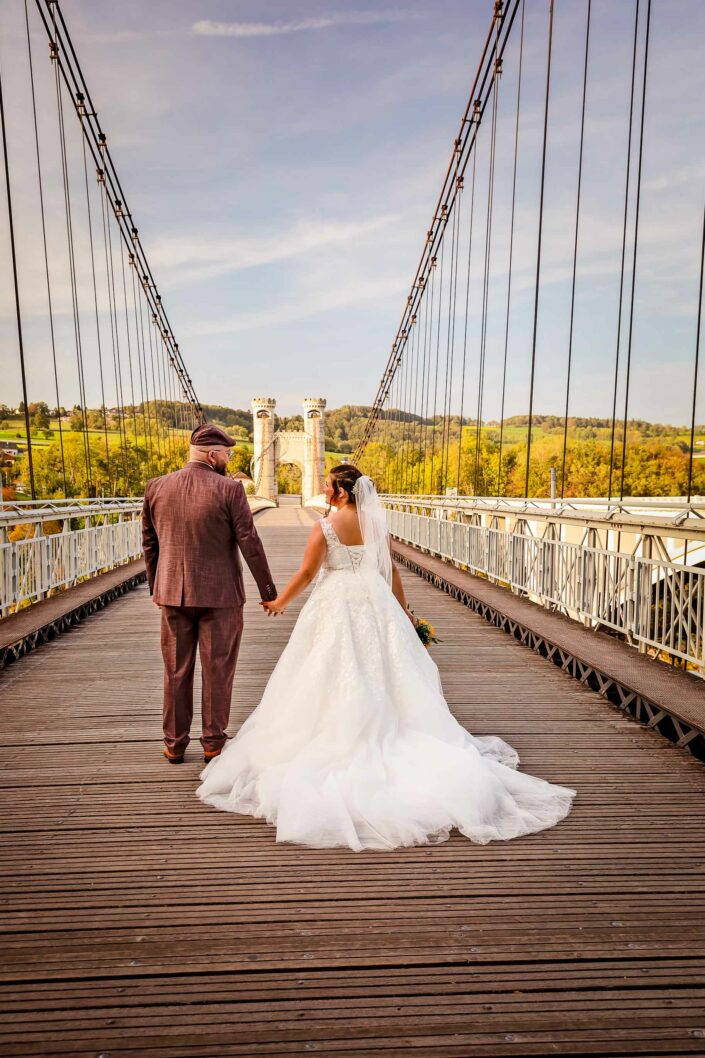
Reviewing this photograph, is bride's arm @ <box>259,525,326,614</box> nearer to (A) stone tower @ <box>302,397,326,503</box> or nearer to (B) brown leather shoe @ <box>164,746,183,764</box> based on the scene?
(B) brown leather shoe @ <box>164,746,183,764</box>

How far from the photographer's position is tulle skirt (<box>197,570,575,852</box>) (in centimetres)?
263

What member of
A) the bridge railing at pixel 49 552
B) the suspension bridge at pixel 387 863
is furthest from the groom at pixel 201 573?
the bridge railing at pixel 49 552

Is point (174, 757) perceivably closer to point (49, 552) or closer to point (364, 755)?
point (364, 755)

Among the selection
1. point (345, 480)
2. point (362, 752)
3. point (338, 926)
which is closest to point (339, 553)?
point (345, 480)

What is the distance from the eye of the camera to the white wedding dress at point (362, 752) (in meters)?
2.63

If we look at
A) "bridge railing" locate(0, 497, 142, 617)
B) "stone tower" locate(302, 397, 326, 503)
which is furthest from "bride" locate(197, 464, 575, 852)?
"stone tower" locate(302, 397, 326, 503)

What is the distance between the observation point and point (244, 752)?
3.07 metres

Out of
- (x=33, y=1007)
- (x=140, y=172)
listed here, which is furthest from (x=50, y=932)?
(x=140, y=172)

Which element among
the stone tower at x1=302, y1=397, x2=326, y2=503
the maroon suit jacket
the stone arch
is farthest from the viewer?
the stone tower at x1=302, y1=397, x2=326, y2=503

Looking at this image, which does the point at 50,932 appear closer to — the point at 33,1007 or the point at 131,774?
the point at 33,1007

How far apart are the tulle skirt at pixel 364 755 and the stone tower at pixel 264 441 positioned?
6721cm

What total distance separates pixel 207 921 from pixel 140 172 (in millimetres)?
30016

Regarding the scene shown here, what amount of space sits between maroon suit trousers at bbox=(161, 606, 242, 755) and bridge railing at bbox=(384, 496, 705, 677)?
2438 millimetres

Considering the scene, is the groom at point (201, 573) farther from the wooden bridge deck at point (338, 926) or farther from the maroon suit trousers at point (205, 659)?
the wooden bridge deck at point (338, 926)
